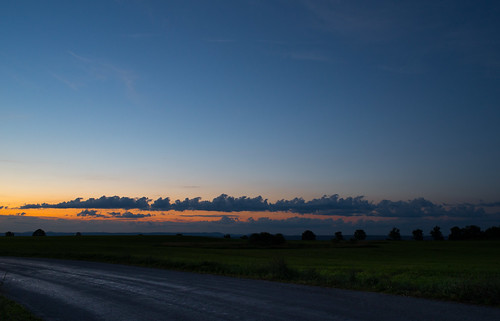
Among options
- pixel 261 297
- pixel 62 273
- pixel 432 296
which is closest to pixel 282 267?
pixel 261 297

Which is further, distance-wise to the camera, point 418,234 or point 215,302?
point 418,234

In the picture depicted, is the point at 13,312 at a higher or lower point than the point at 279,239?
higher

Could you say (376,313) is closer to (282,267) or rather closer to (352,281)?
(352,281)

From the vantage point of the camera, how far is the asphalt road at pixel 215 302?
36.8 ft

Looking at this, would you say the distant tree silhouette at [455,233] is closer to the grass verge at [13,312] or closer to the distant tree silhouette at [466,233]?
the distant tree silhouette at [466,233]

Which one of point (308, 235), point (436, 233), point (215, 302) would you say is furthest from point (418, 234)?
point (215, 302)

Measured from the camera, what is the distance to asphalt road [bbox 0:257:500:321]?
11.2 meters

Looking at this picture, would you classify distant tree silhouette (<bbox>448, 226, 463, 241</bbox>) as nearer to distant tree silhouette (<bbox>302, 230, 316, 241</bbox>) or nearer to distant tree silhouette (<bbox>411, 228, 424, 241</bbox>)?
distant tree silhouette (<bbox>411, 228, 424, 241</bbox>)

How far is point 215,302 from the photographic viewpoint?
43.6ft

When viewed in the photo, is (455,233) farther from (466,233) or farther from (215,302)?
(215,302)

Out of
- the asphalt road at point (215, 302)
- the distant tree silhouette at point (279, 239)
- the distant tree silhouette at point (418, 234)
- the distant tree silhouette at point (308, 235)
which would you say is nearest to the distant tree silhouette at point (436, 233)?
the distant tree silhouette at point (418, 234)

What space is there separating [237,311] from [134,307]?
3432 millimetres

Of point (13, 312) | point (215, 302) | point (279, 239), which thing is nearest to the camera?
point (13, 312)

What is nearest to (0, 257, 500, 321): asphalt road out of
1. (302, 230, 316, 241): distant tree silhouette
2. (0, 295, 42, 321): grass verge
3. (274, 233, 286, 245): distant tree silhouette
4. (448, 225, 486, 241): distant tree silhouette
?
(0, 295, 42, 321): grass verge
